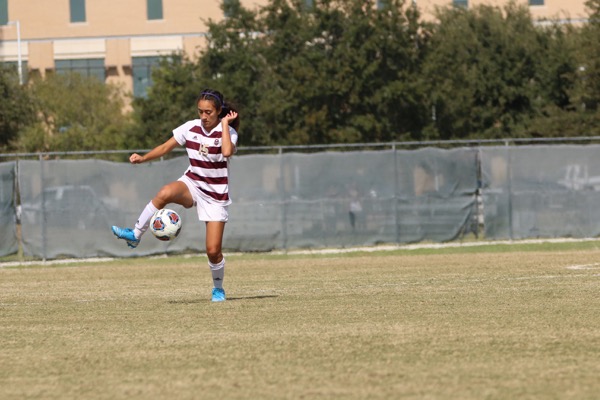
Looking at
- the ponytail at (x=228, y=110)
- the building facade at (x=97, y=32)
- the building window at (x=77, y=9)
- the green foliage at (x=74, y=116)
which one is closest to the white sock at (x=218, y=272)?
the ponytail at (x=228, y=110)

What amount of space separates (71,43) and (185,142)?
63.5 m

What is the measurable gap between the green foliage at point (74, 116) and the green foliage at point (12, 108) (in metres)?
5.97

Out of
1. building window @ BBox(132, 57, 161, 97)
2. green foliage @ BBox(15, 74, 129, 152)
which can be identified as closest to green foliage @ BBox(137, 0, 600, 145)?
green foliage @ BBox(15, 74, 129, 152)

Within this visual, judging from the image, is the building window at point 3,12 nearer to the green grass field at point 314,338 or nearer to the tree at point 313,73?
the tree at point 313,73

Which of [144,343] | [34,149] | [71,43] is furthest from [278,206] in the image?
A: [71,43]

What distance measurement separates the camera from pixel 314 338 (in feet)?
29.8

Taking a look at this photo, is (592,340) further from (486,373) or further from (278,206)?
(278,206)

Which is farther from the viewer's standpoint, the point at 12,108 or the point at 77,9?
the point at 77,9

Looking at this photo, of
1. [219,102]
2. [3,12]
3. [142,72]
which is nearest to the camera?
[219,102]

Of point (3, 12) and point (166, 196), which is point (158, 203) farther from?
point (3, 12)

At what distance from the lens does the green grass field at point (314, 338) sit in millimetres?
7039

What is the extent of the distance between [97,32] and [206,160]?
63.3 meters

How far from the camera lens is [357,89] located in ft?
137

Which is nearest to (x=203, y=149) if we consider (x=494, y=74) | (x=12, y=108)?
(x=494, y=74)
